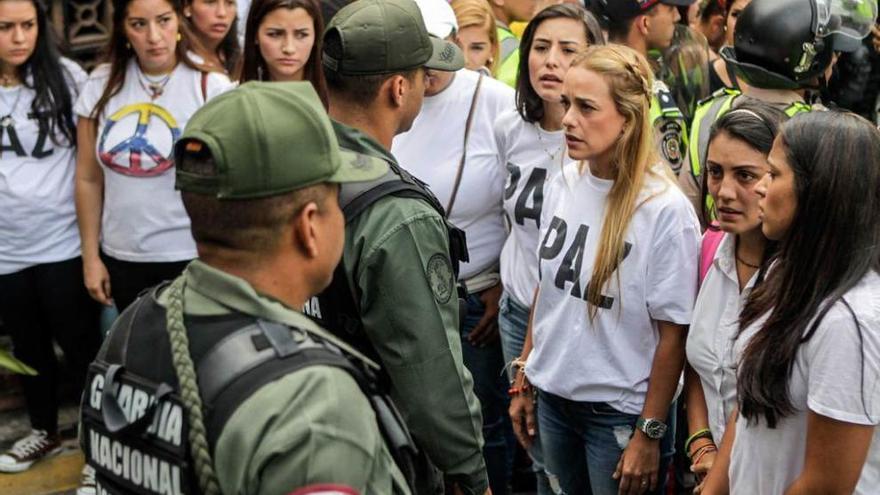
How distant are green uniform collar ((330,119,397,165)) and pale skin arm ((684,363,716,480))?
→ 1.22 m

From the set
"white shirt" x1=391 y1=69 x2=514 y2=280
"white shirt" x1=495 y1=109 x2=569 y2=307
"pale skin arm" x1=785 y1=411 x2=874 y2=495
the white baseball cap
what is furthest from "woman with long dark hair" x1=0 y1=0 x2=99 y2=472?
"pale skin arm" x1=785 y1=411 x2=874 y2=495

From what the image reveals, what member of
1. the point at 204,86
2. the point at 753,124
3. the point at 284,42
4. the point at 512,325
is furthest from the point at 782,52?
the point at 204,86

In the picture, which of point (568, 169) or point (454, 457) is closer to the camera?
point (454, 457)

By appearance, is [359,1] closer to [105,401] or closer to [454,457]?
[454,457]

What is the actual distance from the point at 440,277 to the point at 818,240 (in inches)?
36.7

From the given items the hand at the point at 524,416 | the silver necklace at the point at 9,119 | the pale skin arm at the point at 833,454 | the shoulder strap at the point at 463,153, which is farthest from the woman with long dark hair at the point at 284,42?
the pale skin arm at the point at 833,454

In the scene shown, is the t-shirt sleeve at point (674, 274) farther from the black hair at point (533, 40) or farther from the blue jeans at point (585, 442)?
the black hair at point (533, 40)

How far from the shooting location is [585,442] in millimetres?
3867

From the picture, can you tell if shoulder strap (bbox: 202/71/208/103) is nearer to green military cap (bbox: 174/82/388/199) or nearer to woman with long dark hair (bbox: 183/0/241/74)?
woman with long dark hair (bbox: 183/0/241/74)

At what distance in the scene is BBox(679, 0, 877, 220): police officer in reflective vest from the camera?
3.90m

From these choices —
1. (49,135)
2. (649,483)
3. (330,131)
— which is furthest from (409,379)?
(49,135)

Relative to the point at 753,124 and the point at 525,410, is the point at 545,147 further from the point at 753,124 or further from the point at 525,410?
the point at 753,124

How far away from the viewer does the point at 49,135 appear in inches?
209

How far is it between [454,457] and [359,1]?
1.30 metres
